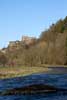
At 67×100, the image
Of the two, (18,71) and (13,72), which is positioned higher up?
(18,71)

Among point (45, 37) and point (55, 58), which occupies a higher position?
point (45, 37)

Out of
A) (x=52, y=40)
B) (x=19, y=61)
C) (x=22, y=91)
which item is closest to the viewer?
(x=22, y=91)

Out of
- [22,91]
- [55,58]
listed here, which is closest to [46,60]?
[55,58]

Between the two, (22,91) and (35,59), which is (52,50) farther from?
(22,91)

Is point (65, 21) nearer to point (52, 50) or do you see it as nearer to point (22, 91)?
point (52, 50)

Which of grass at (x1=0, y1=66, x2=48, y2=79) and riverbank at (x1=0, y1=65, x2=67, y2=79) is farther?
riverbank at (x1=0, y1=65, x2=67, y2=79)

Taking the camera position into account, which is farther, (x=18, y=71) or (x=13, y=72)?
(x=18, y=71)

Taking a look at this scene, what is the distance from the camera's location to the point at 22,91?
31.9 metres

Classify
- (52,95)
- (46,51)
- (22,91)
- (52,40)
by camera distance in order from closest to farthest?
(52,95) → (22,91) → (46,51) → (52,40)

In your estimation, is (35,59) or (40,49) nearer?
(35,59)

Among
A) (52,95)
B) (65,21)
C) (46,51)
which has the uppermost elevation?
(65,21)

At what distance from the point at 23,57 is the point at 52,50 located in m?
11.3

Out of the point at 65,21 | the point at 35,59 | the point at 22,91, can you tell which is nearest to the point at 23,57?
the point at 35,59

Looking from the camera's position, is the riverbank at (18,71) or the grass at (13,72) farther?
the riverbank at (18,71)
